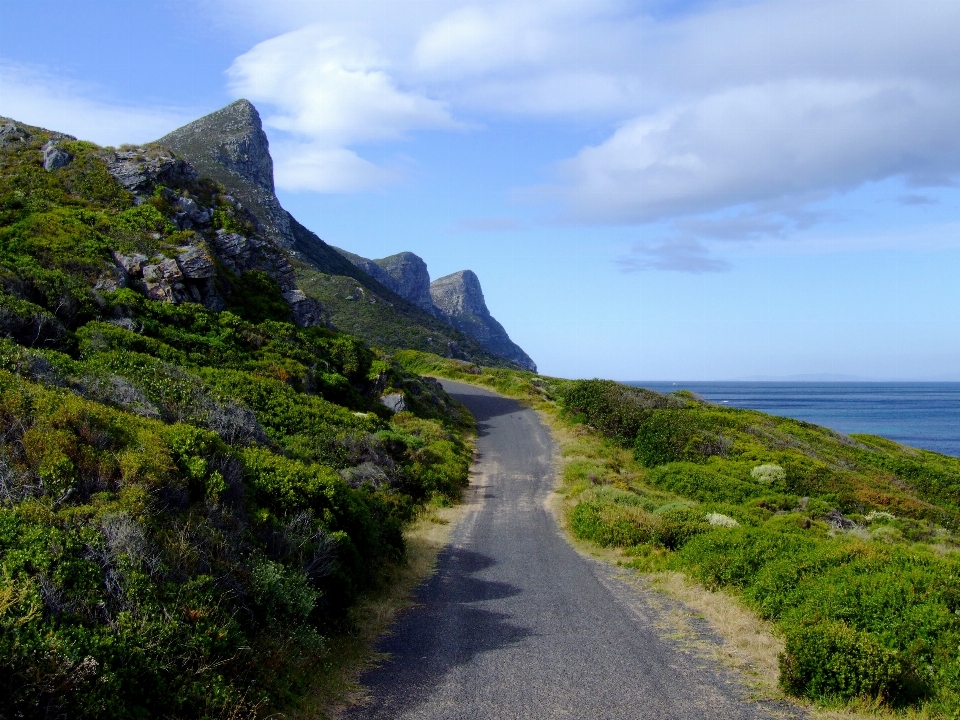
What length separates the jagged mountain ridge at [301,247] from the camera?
7088 cm

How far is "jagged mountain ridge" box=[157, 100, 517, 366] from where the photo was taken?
70.9 m

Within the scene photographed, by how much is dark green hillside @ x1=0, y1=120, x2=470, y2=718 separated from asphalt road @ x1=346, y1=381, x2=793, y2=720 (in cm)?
101

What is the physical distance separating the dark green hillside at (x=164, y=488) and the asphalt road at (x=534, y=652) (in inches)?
39.8

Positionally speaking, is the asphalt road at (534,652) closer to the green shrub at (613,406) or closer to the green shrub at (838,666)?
the green shrub at (838,666)

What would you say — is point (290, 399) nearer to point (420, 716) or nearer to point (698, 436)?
point (420, 716)

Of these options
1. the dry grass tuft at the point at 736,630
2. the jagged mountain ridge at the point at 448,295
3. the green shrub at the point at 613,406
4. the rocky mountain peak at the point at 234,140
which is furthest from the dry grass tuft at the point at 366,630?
the jagged mountain ridge at the point at 448,295

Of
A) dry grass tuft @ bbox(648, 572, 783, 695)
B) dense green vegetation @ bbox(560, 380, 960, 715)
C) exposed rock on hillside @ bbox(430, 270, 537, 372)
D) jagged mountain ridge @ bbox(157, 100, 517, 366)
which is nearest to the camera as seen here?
dense green vegetation @ bbox(560, 380, 960, 715)

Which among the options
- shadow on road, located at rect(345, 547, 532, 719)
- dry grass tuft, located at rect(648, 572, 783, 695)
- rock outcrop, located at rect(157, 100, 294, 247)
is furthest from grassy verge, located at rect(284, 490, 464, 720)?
rock outcrop, located at rect(157, 100, 294, 247)

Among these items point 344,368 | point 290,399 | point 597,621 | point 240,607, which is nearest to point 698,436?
point 344,368

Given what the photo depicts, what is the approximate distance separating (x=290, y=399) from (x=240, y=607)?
36.0 ft

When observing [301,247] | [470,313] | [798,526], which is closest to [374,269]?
[301,247]

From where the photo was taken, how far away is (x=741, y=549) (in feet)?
34.8

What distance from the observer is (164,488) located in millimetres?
7070

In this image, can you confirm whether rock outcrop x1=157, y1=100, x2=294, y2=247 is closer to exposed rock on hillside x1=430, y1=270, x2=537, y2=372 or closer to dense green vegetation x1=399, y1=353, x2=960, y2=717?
dense green vegetation x1=399, y1=353, x2=960, y2=717
